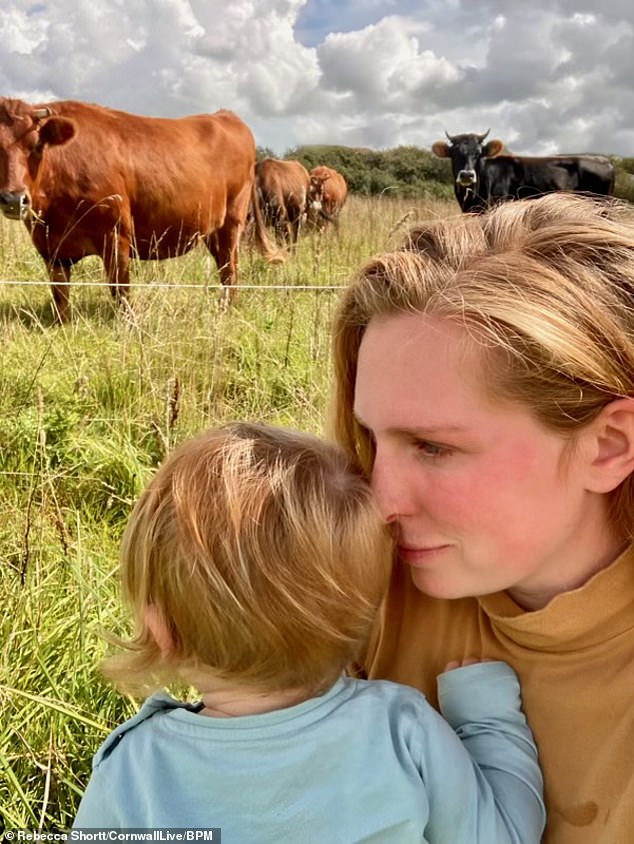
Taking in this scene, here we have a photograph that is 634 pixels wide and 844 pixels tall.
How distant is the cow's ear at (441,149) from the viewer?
12.6 metres

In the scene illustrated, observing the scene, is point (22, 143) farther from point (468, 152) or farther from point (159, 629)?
point (468, 152)

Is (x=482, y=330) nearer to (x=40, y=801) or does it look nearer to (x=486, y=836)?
Result: (x=486, y=836)

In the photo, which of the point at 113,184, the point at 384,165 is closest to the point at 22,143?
the point at 113,184

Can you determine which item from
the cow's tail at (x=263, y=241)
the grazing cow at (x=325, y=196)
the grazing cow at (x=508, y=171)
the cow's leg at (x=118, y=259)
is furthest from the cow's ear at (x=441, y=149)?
the cow's leg at (x=118, y=259)

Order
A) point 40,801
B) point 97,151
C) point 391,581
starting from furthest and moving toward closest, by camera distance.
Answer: point 97,151, point 40,801, point 391,581

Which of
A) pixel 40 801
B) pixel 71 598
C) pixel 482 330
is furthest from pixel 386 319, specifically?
pixel 71 598

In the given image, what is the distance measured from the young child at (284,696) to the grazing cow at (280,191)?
10.7 metres

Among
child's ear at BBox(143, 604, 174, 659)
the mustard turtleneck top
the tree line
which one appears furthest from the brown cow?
the tree line

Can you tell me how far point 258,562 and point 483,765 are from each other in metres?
0.36

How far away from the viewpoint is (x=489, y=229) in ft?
3.52

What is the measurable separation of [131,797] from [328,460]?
1.52 feet

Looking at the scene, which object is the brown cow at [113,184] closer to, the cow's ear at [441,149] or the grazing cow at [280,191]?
the grazing cow at [280,191]

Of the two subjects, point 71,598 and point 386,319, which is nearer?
point 386,319

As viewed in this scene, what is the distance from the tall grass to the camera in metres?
1.59
